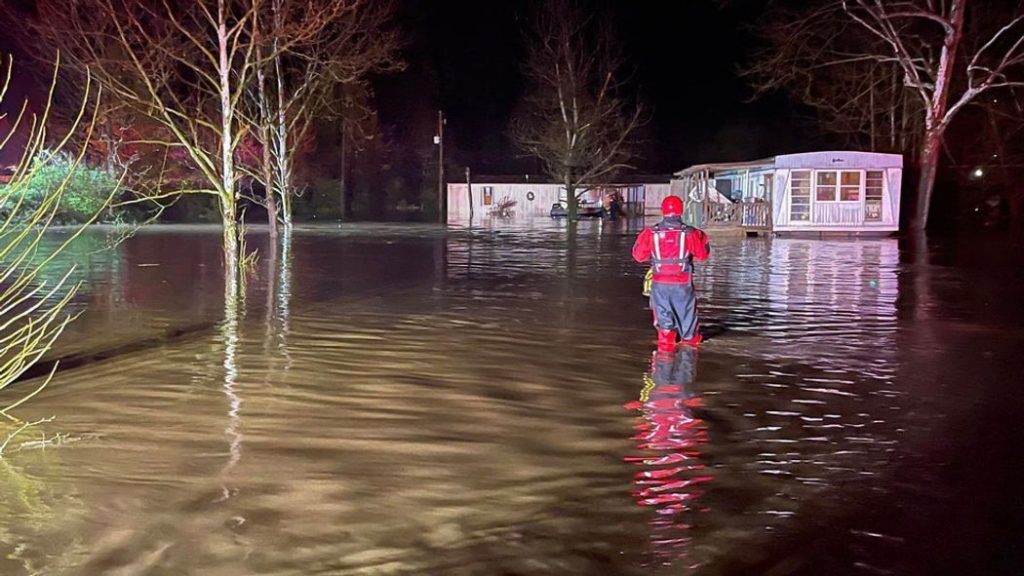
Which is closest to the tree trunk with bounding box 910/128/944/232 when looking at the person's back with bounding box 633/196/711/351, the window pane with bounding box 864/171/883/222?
the window pane with bounding box 864/171/883/222

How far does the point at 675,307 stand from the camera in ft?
31.9

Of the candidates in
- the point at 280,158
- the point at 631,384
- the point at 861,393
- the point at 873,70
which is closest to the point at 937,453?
the point at 861,393

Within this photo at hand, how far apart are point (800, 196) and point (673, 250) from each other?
2336cm

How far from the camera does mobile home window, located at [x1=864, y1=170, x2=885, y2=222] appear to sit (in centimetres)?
3095

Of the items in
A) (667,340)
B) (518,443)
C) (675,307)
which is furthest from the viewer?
(667,340)

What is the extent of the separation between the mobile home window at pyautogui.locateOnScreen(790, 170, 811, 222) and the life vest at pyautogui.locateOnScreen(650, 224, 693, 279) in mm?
23038

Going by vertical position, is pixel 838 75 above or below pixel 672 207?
above

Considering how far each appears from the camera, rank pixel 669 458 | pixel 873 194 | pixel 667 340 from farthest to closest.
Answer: pixel 873 194 → pixel 667 340 → pixel 669 458

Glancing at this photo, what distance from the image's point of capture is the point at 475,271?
19.1 metres

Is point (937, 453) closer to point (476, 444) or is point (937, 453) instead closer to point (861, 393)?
point (861, 393)

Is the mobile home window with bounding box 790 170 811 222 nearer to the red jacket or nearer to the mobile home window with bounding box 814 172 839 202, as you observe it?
the mobile home window with bounding box 814 172 839 202

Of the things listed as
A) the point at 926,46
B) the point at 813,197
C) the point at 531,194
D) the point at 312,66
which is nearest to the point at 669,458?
the point at 312,66

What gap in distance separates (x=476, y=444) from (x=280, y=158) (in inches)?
1019

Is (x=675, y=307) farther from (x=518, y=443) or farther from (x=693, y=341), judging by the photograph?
(x=518, y=443)
